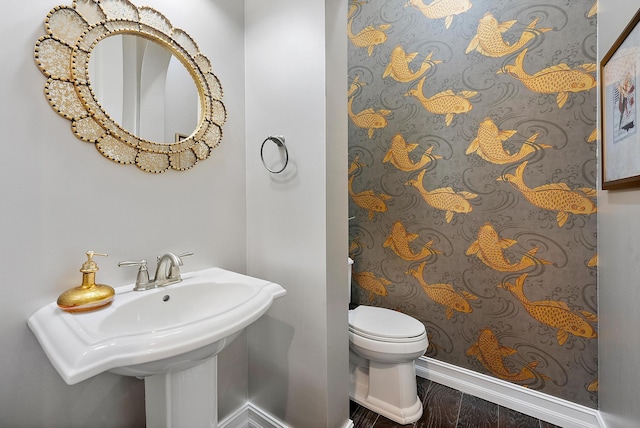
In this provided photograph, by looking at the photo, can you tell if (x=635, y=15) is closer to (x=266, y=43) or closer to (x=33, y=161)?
(x=266, y=43)

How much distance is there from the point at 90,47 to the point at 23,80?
9.2 inches

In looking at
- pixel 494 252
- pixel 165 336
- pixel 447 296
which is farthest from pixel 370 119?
pixel 165 336

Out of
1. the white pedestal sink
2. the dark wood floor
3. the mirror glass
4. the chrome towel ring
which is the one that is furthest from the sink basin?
the dark wood floor

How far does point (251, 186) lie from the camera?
1.49 metres

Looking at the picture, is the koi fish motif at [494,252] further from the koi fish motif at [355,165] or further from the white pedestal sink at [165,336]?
the white pedestal sink at [165,336]

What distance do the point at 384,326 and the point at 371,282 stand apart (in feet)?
1.56

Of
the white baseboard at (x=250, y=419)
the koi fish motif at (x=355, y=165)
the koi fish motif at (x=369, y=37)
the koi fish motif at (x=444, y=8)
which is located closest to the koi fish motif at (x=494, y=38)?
the koi fish motif at (x=444, y=8)

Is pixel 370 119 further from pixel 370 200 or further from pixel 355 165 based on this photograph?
pixel 370 200

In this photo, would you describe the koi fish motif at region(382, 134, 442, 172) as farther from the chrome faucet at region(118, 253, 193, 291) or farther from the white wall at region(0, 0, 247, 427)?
the chrome faucet at region(118, 253, 193, 291)

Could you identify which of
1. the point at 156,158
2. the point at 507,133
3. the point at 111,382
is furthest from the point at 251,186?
the point at 507,133

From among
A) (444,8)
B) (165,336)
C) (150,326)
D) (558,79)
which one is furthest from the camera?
(444,8)

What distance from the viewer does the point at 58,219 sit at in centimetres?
93

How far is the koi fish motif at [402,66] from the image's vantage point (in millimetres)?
1841

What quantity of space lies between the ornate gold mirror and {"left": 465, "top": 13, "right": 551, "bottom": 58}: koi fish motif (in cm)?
153
